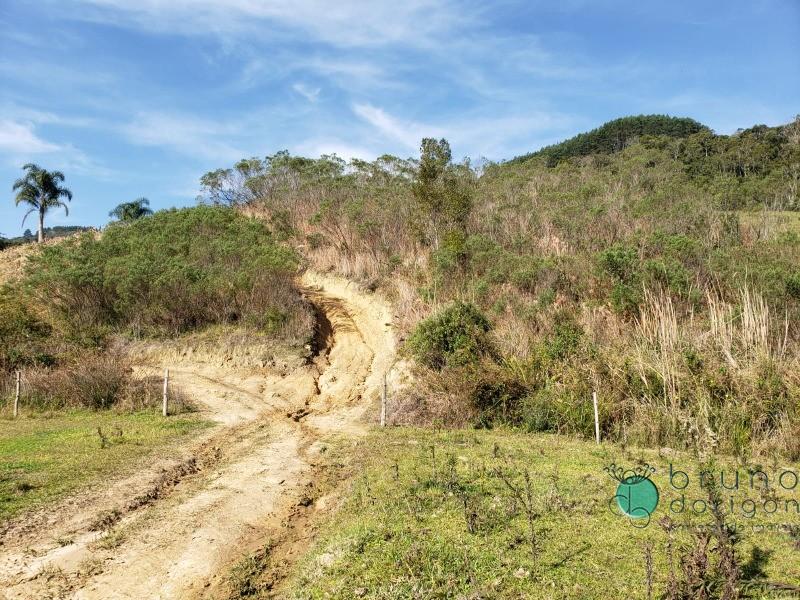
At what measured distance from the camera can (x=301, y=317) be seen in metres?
21.5

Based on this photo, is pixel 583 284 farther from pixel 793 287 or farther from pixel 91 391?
pixel 91 391

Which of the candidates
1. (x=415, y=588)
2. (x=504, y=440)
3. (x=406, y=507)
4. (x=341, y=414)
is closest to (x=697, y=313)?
(x=504, y=440)

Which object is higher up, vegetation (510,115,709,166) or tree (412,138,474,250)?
vegetation (510,115,709,166)

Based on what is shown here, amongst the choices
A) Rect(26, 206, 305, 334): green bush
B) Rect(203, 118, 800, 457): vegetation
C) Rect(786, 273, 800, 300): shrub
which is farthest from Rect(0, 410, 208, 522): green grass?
Rect(786, 273, 800, 300): shrub

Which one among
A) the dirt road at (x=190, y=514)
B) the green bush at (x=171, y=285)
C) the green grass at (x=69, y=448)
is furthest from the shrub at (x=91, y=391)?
the green bush at (x=171, y=285)

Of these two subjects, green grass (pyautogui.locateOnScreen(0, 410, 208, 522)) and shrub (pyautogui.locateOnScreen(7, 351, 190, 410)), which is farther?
shrub (pyautogui.locateOnScreen(7, 351, 190, 410))

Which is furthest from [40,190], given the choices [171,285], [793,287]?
[793,287]

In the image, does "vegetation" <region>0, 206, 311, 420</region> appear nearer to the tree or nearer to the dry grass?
the dry grass

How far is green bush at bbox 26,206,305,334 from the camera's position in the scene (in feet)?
73.4

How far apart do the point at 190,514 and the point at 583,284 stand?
42.6ft

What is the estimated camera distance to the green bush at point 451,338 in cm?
1416

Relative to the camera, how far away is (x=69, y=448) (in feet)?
38.3

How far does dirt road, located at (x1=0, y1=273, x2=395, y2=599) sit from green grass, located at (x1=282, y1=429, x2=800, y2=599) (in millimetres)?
1142

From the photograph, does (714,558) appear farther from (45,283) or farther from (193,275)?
(45,283)
